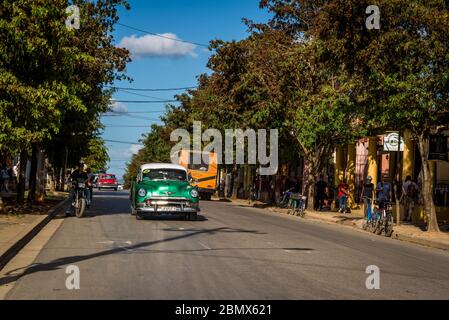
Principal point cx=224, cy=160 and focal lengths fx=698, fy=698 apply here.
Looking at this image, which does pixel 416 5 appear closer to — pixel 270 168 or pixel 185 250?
Answer: pixel 185 250

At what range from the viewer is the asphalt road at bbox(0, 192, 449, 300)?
366 inches

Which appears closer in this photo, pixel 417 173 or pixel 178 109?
pixel 417 173

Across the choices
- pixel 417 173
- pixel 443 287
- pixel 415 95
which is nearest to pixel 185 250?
pixel 443 287

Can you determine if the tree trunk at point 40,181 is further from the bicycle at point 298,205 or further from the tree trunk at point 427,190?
the tree trunk at point 427,190

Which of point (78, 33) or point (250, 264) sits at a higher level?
point (78, 33)

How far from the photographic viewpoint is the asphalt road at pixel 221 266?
930cm

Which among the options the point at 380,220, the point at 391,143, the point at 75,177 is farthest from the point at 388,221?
the point at 75,177

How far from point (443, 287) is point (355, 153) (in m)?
31.0

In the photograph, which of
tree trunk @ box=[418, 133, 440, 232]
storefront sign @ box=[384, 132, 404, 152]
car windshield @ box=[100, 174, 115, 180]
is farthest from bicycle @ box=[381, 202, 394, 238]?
car windshield @ box=[100, 174, 115, 180]

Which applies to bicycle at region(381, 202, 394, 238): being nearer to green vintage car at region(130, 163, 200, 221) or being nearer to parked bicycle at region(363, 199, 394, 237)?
parked bicycle at region(363, 199, 394, 237)

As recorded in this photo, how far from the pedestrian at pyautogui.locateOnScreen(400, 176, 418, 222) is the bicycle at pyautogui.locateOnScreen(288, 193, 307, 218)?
4703mm

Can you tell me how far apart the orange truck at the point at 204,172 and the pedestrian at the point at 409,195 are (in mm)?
20417

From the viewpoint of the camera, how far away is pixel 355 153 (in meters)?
41.5

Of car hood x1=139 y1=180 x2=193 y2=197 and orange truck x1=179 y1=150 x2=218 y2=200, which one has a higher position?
orange truck x1=179 y1=150 x2=218 y2=200
